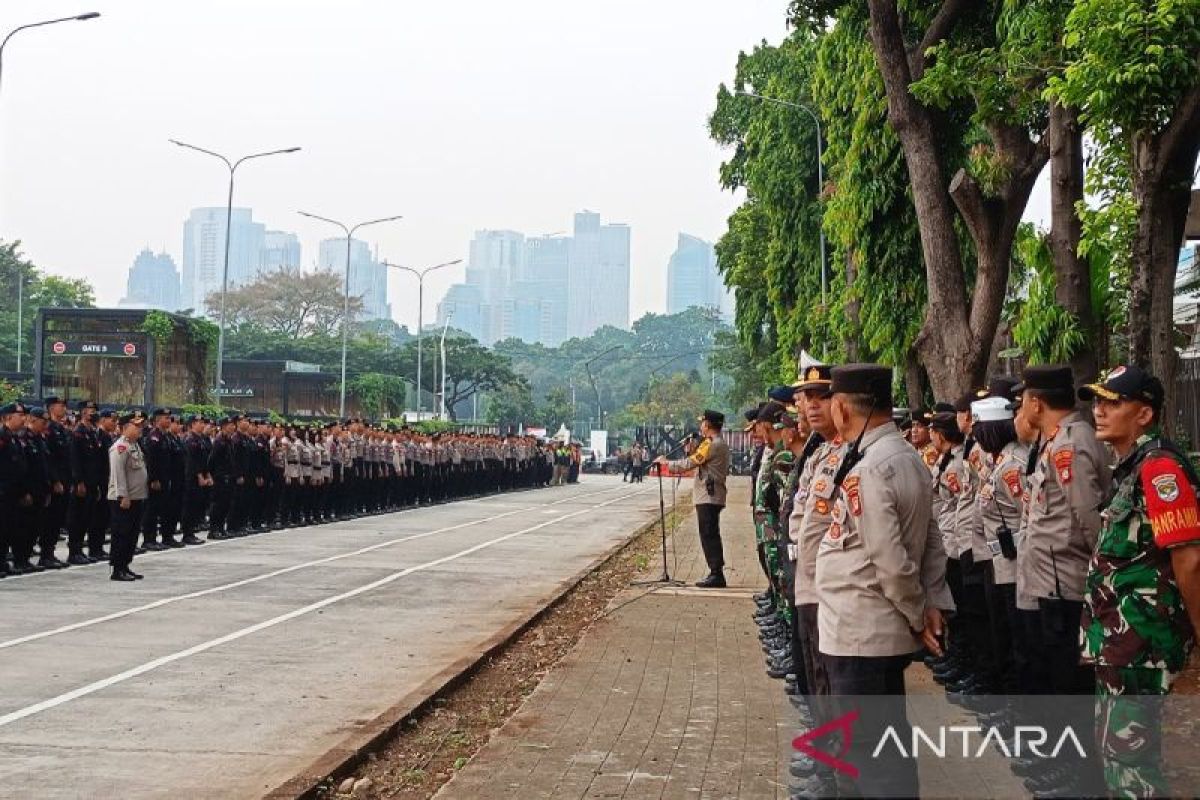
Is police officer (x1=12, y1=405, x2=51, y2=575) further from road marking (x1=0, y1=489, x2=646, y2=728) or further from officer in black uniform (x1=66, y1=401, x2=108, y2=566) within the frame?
road marking (x1=0, y1=489, x2=646, y2=728)

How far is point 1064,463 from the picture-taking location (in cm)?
661

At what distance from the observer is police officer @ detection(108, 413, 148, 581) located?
53.2 feet

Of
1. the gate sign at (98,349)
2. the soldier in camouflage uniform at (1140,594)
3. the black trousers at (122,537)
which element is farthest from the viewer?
the gate sign at (98,349)

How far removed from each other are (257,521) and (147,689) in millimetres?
16117

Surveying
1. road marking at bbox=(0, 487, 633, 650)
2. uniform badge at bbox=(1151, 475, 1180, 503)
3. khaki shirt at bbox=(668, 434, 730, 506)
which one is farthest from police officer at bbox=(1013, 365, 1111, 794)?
khaki shirt at bbox=(668, 434, 730, 506)

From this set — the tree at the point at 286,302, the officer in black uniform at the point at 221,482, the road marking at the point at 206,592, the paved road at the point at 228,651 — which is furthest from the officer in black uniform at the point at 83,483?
the tree at the point at 286,302

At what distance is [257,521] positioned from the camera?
25.5 metres

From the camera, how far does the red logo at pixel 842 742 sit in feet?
18.0

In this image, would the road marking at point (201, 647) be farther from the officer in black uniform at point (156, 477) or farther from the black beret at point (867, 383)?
the black beret at point (867, 383)

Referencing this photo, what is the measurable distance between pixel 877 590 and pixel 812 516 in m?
0.72

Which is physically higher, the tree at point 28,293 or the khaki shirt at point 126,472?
the tree at point 28,293

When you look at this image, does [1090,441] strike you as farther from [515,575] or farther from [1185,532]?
[515,575]

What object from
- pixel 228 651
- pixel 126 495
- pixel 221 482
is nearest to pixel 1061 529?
pixel 228 651

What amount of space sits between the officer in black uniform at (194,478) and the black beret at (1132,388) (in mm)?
17186
